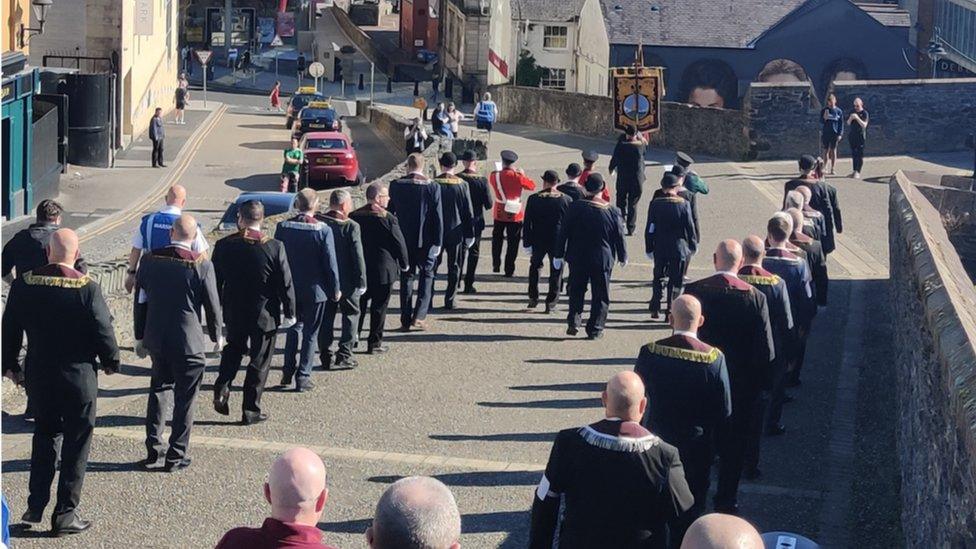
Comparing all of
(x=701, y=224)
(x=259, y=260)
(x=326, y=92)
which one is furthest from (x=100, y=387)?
(x=326, y=92)

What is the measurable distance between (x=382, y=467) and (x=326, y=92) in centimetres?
7392

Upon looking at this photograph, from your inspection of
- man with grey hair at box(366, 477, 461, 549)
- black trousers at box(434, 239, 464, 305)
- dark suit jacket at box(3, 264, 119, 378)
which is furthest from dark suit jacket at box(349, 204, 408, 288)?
man with grey hair at box(366, 477, 461, 549)

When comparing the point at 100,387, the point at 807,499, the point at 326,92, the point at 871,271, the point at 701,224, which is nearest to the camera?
the point at 807,499

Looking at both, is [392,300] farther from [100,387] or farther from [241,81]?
[241,81]

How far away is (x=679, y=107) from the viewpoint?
35906 millimetres

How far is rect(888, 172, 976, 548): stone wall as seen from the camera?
24.8 feet

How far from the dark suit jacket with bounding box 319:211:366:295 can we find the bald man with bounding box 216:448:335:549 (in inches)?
303

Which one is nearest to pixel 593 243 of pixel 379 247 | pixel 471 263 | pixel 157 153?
pixel 379 247

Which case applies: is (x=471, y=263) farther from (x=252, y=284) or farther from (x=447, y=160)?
(x=252, y=284)

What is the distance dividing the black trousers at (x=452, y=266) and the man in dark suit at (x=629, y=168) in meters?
5.34

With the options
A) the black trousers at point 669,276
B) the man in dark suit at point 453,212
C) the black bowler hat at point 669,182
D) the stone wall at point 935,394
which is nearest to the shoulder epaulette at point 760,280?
the stone wall at point 935,394

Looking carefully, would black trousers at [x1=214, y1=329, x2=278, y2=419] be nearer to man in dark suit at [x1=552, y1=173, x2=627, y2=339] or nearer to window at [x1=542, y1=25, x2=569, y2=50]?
man in dark suit at [x1=552, y1=173, x2=627, y2=339]

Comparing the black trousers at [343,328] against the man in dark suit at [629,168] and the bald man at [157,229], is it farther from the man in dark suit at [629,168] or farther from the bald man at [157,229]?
the man in dark suit at [629,168]

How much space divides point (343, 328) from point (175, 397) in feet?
11.2
